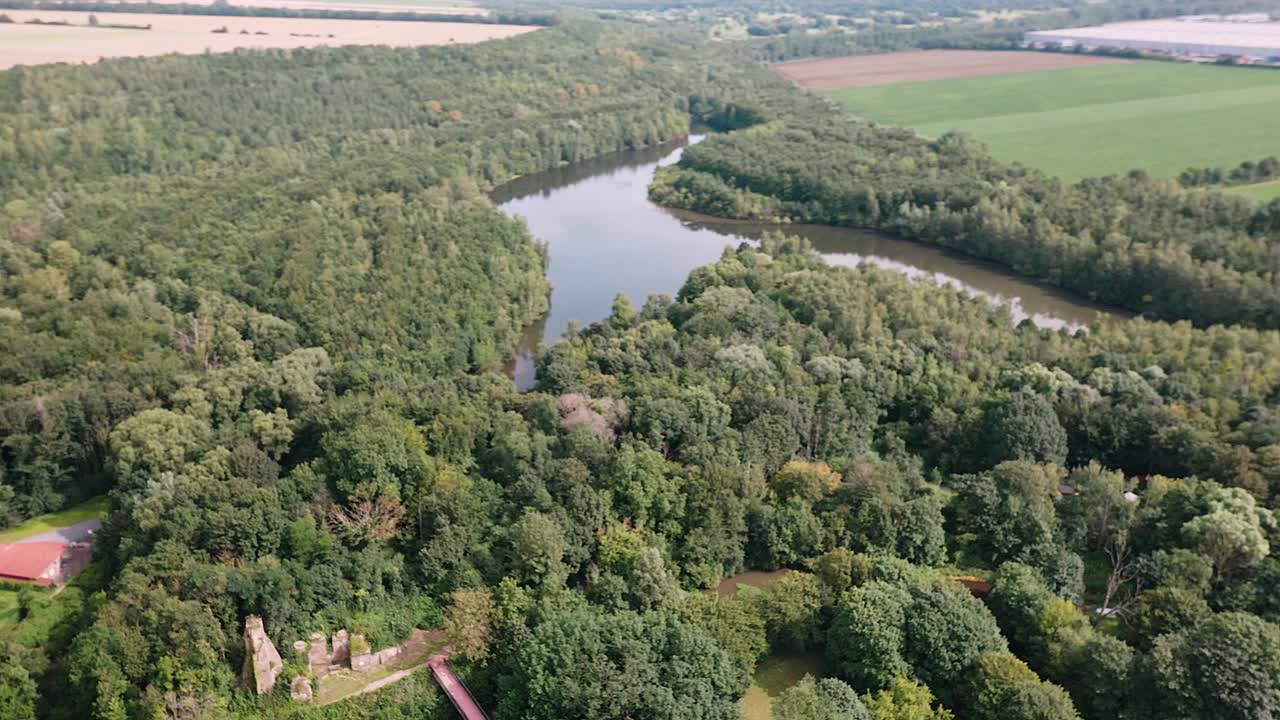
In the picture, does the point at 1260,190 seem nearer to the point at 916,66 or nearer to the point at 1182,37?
the point at 916,66

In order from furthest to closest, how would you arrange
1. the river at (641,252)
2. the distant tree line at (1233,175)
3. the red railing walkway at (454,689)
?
the distant tree line at (1233,175) < the river at (641,252) < the red railing walkway at (454,689)

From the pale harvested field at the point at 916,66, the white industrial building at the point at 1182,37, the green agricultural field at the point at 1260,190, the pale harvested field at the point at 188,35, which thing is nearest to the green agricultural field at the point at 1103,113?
the pale harvested field at the point at 916,66

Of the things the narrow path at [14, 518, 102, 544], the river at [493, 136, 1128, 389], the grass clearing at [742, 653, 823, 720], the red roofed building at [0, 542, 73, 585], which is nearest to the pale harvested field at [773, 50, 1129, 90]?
the river at [493, 136, 1128, 389]

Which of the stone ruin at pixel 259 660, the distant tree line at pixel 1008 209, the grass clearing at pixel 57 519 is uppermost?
the distant tree line at pixel 1008 209

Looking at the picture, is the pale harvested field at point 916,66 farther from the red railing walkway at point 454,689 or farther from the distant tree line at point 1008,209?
the red railing walkway at point 454,689

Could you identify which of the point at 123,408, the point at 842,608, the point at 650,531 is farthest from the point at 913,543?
the point at 123,408

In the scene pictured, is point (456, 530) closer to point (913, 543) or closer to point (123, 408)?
point (913, 543)
